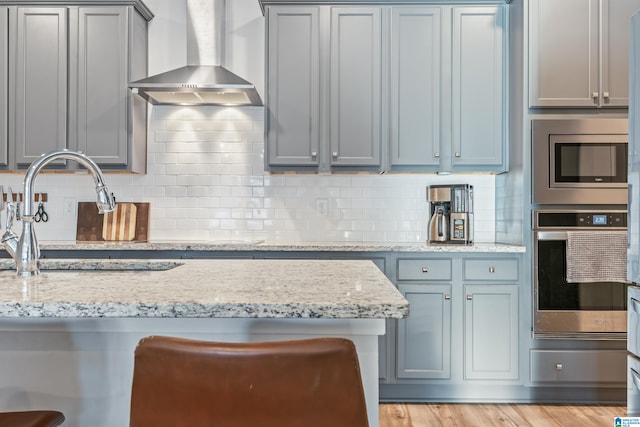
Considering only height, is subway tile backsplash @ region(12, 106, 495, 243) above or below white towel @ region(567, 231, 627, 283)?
above

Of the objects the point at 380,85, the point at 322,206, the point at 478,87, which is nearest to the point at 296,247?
the point at 322,206

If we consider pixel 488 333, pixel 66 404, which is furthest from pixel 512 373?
pixel 66 404

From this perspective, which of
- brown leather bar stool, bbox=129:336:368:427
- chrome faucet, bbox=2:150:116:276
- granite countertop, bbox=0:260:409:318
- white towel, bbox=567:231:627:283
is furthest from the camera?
white towel, bbox=567:231:627:283

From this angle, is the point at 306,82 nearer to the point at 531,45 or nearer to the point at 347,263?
the point at 531,45

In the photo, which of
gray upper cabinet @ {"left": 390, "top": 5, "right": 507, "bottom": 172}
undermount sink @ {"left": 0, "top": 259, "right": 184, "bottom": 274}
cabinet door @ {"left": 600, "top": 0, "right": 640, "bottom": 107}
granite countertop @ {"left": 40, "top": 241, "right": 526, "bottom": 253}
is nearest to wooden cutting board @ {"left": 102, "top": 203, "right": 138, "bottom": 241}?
granite countertop @ {"left": 40, "top": 241, "right": 526, "bottom": 253}

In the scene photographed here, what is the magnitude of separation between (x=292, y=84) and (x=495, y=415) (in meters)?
2.34

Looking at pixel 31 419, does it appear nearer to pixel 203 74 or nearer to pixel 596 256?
pixel 203 74

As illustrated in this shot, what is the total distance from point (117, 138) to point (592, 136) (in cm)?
297

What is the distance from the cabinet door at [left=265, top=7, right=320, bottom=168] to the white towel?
1.64 m

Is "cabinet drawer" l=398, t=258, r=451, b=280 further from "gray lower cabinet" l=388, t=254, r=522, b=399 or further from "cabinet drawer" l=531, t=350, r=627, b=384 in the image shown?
"cabinet drawer" l=531, t=350, r=627, b=384

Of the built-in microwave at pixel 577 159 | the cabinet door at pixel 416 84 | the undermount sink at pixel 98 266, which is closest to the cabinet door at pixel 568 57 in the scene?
the built-in microwave at pixel 577 159

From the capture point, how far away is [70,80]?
3221mm

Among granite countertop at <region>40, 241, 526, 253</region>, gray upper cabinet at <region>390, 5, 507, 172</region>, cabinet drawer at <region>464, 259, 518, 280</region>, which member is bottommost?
cabinet drawer at <region>464, 259, 518, 280</region>

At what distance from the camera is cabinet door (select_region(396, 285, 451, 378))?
9.42 feet
